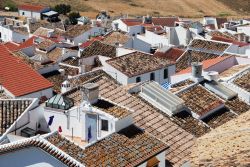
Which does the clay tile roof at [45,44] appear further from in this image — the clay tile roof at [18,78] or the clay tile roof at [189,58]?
the clay tile roof at [18,78]

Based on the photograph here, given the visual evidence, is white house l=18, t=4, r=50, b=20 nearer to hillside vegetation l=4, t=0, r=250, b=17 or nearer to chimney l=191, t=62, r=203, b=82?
hillside vegetation l=4, t=0, r=250, b=17

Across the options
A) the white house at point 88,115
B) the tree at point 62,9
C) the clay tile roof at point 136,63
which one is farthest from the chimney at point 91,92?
the tree at point 62,9

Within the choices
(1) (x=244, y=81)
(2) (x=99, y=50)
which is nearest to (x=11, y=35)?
(2) (x=99, y=50)

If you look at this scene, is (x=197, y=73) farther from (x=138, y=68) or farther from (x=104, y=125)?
(x=104, y=125)

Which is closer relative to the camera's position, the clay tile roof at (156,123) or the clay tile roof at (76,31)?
the clay tile roof at (156,123)

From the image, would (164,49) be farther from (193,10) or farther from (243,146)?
(193,10)

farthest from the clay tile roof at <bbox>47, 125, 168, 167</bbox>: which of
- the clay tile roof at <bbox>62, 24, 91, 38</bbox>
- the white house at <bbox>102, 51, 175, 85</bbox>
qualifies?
the clay tile roof at <bbox>62, 24, 91, 38</bbox>
